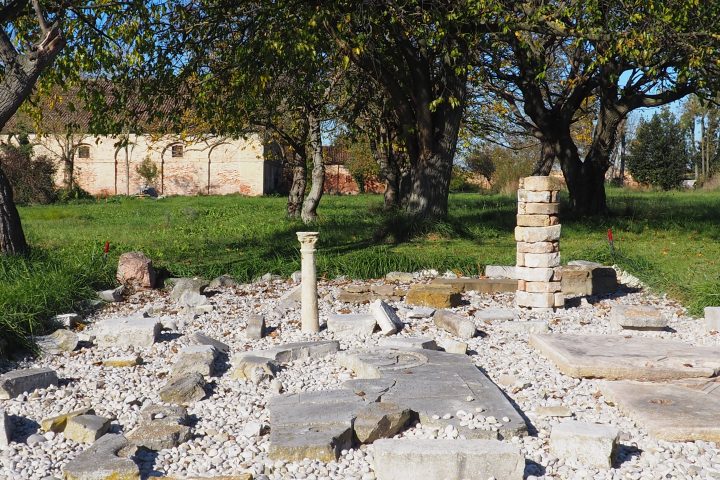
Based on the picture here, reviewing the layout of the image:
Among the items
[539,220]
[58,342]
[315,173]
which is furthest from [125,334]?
[315,173]

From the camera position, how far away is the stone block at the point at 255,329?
758cm

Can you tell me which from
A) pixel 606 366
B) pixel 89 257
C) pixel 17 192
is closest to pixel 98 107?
pixel 89 257

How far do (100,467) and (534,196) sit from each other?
19.8ft

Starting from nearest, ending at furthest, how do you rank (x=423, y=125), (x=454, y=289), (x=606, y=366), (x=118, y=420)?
(x=118, y=420), (x=606, y=366), (x=454, y=289), (x=423, y=125)

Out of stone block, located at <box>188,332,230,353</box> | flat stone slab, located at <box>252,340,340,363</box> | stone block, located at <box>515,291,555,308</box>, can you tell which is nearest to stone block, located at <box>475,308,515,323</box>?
stone block, located at <box>515,291,555,308</box>

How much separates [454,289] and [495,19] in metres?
5.13

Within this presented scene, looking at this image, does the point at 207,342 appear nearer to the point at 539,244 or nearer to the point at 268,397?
the point at 268,397

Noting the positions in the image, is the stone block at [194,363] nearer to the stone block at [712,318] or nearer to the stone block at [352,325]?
the stone block at [352,325]

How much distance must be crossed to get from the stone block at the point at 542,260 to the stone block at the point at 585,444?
4.37 m

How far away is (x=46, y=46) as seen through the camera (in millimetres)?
8844

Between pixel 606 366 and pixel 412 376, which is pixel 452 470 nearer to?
pixel 412 376

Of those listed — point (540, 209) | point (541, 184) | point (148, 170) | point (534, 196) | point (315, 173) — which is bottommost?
point (540, 209)

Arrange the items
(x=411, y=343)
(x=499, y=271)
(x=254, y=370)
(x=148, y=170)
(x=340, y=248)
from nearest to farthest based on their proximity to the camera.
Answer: (x=254, y=370), (x=411, y=343), (x=499, y=271), (x=340, y=248), (x=148, y=170)

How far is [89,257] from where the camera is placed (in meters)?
10.5
